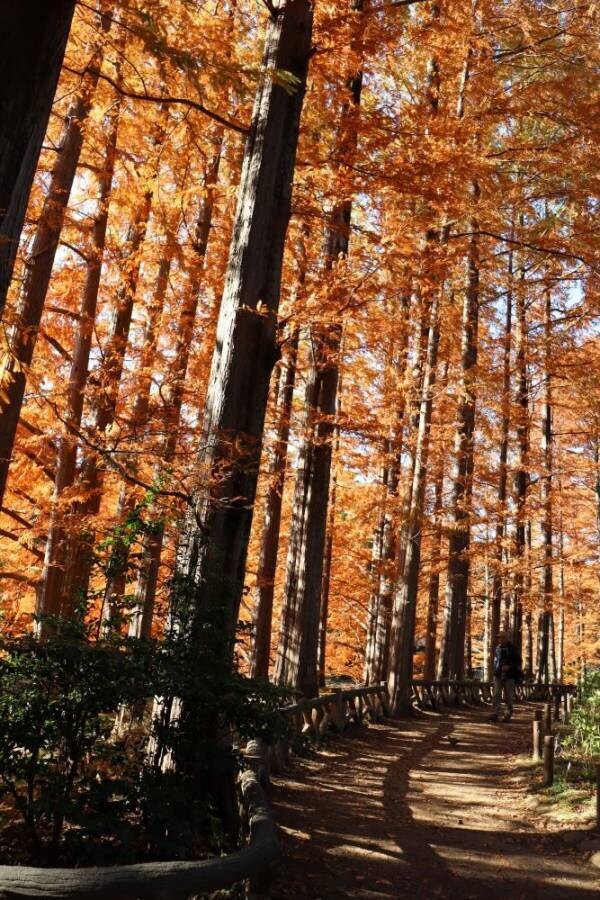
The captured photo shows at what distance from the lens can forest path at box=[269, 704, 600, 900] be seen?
5414mm

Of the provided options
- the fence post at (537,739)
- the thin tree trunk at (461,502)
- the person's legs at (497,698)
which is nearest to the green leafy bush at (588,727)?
the fence post at (537,739)

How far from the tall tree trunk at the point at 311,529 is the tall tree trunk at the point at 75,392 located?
3.47 meters

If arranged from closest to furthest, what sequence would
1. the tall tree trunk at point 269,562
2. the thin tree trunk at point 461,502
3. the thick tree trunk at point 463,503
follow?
the tall tree trunk at point 269,562 < the thin tree trunk at point 461,502 < the thick tree trunk at point 463,503

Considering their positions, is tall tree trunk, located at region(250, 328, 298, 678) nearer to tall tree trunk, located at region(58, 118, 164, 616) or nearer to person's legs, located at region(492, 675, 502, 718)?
tall tree trunk, located at region(58, 118, 164, 616)

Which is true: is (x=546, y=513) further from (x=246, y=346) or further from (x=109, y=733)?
(x=109, y=733)

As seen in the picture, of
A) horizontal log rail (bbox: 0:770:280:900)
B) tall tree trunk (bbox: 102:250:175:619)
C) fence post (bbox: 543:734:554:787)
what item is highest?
tall tree trunk (bbox: 102:250:175:619)

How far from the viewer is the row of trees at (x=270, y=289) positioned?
6.52 metres

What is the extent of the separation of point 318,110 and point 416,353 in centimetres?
892

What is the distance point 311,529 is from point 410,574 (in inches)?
227

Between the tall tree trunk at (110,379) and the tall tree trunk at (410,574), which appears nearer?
the tall tree trunk at (110,379)

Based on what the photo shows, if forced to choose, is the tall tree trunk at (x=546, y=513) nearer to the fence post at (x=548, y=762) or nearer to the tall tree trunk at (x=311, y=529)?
the tall tree trunk at (x=311, y=529)

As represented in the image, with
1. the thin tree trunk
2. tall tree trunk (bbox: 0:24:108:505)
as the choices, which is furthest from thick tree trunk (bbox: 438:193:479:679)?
tall tree trunk (bbox: 0:24:108:505)

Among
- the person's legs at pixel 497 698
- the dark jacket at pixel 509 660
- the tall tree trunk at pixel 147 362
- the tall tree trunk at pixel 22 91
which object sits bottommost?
the person's legs at pixel 497 698

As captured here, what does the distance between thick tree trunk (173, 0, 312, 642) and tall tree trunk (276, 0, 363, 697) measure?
331 cm
